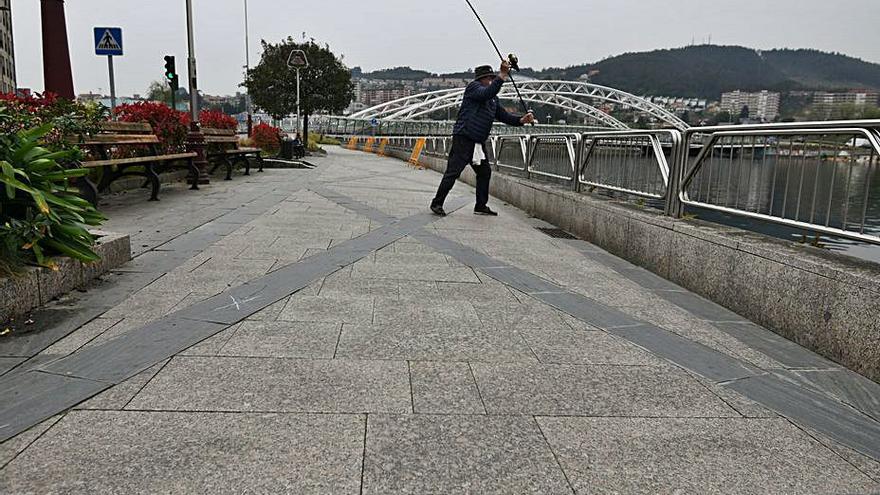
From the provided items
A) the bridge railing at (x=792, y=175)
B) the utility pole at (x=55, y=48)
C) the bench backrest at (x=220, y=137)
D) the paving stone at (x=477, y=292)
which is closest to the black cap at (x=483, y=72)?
the bridge railing at (x=792, y=175)

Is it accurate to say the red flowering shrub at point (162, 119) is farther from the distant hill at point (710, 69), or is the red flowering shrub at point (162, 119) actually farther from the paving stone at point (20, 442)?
the distant hill at point (710, 69)

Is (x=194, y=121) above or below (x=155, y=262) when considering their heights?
above

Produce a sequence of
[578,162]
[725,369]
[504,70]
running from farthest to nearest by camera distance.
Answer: [578,162]
[504,70]
[725,369]

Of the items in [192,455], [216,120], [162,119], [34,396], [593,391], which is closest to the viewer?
[192,455]

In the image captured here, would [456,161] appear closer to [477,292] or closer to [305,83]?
[477,292]

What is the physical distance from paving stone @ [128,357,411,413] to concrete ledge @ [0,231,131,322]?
1.24 m

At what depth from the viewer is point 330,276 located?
4949 millimetres

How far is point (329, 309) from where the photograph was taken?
159 inches

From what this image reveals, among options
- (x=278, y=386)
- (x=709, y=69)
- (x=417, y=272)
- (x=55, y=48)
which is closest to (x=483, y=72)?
(x=417, y=272)

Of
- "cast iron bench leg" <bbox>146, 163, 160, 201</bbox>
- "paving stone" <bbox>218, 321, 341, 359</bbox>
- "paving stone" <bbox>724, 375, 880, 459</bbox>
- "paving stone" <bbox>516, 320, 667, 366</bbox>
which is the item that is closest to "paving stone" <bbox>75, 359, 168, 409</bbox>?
"paving stone" <bbox>218, 321, 341, 359</bbox>

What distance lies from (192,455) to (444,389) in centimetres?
116

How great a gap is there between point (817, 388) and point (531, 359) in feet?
4.88

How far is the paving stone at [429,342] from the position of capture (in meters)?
3.27

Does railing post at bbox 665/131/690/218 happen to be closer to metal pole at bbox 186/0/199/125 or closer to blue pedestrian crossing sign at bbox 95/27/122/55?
metal pole at bbox 186/0/199/125
